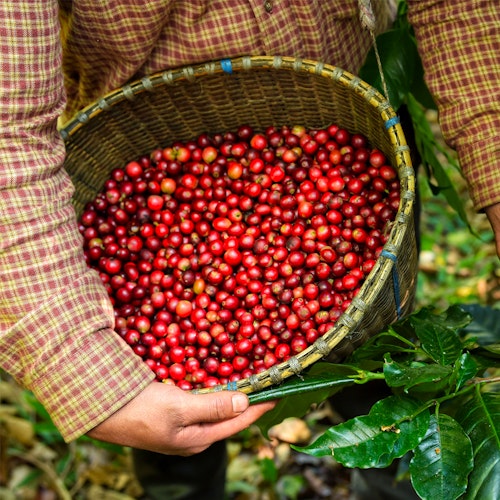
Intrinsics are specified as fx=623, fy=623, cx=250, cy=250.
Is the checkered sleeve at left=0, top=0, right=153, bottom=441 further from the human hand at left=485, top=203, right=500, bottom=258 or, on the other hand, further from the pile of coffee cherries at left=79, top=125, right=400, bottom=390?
the human hand at left=485, top=203, right=500, bottom=258

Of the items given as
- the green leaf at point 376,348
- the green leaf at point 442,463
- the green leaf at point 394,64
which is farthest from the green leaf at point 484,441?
the green leaf at point 394,64

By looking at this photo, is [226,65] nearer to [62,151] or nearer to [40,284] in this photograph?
[62,151]

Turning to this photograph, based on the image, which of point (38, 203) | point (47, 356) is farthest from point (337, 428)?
point (38, 203)

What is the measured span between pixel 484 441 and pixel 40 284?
3.13 ft

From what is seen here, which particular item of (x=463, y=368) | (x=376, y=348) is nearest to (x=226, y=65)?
(x=376, y=348)

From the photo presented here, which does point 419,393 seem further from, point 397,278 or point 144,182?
point 144,182

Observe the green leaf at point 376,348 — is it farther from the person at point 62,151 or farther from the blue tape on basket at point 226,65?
the blue tape on basket at point 226,65

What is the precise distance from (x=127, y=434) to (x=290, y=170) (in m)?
0.87

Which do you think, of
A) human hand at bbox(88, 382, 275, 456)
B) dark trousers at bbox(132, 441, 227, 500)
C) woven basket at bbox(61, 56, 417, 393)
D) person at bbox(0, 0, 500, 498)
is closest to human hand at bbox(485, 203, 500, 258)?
person at bbox(0, 0, 500, 498)

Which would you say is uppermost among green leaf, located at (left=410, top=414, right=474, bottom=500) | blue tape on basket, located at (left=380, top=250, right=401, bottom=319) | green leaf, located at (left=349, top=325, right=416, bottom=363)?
blue tape on basket, located at (left=380, top=250, right=401, bottom=319)

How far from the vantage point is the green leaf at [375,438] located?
3.83 ft

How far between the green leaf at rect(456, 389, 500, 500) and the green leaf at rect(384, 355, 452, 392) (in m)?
0.09

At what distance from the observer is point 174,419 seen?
1.30 meters

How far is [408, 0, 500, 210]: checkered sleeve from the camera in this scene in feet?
4.78
